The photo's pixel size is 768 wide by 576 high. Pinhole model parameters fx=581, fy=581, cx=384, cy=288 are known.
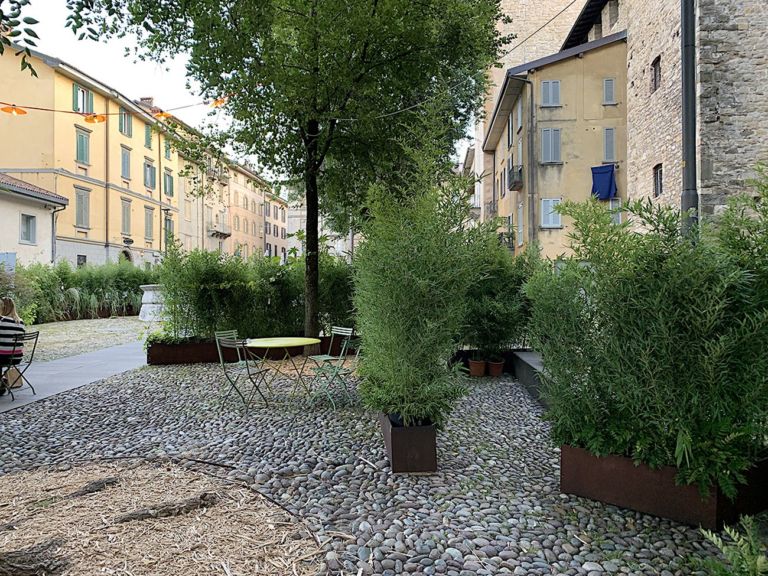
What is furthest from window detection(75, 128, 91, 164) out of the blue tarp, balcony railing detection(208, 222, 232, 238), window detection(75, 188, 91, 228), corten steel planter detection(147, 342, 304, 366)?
the blue tarp

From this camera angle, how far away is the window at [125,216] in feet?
98.7

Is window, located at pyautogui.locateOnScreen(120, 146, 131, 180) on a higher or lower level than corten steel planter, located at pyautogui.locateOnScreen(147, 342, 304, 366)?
higher

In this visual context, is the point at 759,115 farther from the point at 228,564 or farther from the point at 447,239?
the point at 228,564

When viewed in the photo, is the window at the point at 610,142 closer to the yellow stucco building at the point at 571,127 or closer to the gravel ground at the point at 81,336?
the yellow stucco building at the point at 571,127

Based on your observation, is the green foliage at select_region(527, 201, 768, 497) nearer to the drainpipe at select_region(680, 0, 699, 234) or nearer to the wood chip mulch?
the wood chip mulch

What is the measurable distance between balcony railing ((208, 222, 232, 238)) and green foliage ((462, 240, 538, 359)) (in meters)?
38.2

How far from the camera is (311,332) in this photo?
32.7ft

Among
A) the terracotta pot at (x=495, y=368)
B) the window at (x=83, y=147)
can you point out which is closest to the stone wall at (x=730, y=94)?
the terracotta pot at (x=495, y=368)

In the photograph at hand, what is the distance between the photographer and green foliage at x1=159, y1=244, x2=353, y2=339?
985cm

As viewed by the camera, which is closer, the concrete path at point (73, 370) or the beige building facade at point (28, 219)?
the concrete path at point (73, 370)

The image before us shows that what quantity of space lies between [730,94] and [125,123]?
2757 centimetres

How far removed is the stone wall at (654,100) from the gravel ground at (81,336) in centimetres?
1233

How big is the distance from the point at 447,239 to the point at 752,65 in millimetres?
11755

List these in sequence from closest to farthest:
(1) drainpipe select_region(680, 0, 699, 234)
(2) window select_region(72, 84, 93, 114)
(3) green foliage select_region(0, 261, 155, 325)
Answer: (1) drainpipe select_region(680, 0, 699, 234)
(3) green foliage select_region(0, 261, 155, 325)
(2) window select_region(72, 84, 93, 114)
